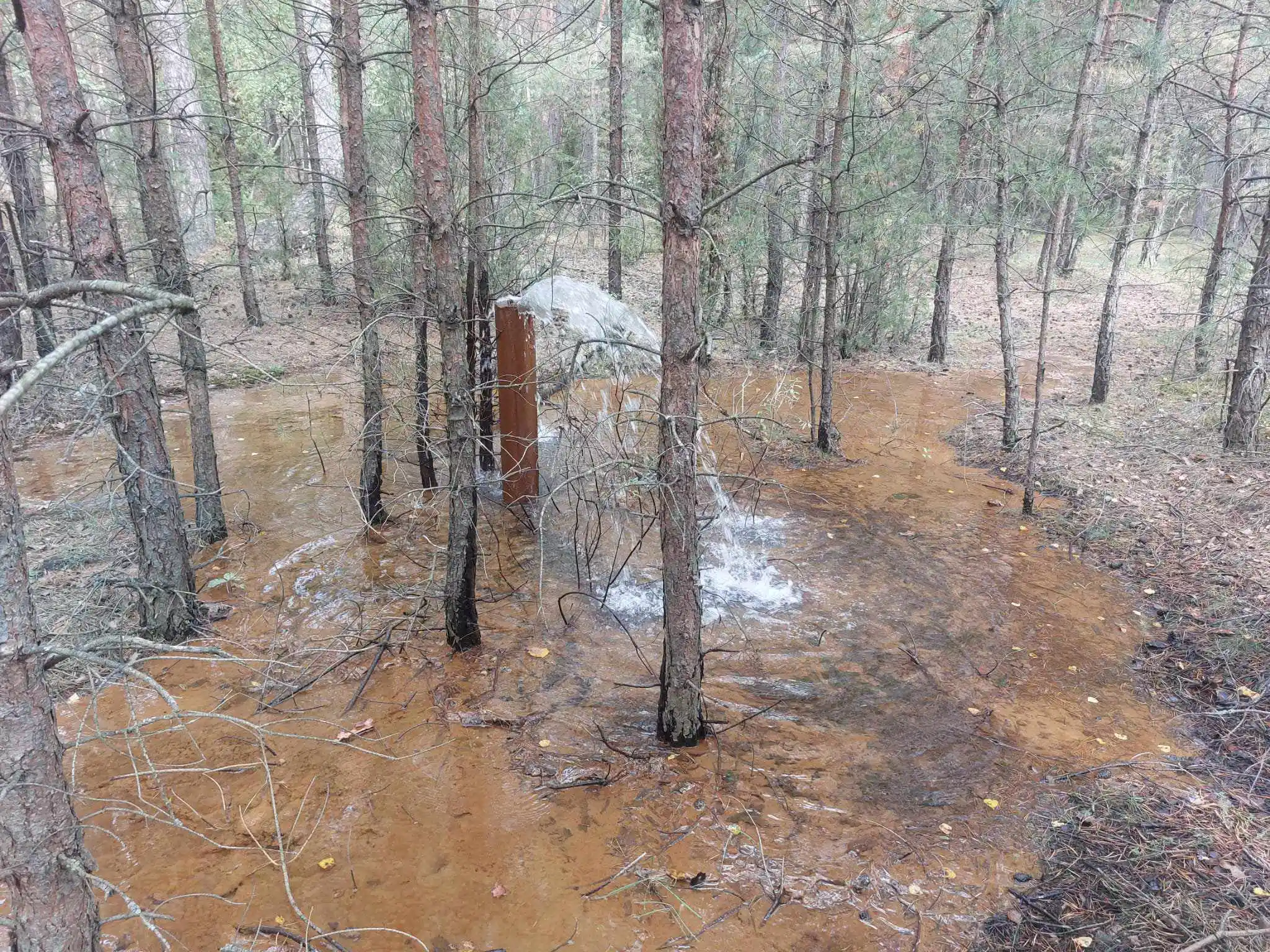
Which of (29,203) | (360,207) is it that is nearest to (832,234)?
(360,207)

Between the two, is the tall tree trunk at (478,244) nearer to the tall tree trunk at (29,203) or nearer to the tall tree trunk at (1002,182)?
the tall tree trunk at (29,203)

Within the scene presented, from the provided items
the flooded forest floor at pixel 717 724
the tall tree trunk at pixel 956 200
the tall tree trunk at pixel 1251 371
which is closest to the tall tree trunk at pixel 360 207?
the flooded forest floor at pixel 717 724

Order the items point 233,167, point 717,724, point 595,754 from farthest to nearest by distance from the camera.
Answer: point 233,167
point 717,724
point 595,754

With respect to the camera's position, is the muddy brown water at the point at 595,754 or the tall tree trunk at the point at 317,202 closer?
the muddy brown water at the point at 595,754

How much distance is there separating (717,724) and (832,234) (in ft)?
22.6

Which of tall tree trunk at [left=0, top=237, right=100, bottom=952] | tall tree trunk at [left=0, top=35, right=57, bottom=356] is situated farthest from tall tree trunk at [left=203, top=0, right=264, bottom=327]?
tall tree trunk at [left=0, top=237, right=100, bottom=952]

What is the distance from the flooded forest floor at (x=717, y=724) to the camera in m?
3.67

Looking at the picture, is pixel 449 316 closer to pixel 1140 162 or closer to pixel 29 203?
pixel 29 203

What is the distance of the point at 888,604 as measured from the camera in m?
6.69

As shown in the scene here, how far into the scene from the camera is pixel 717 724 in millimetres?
5047

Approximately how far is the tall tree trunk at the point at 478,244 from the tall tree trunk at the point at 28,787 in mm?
4976

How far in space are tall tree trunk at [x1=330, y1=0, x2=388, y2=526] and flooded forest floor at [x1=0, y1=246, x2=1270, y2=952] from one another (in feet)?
2.26

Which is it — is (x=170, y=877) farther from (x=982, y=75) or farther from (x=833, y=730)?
(x=982, y=75)

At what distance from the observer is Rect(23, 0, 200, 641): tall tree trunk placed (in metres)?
4.47
